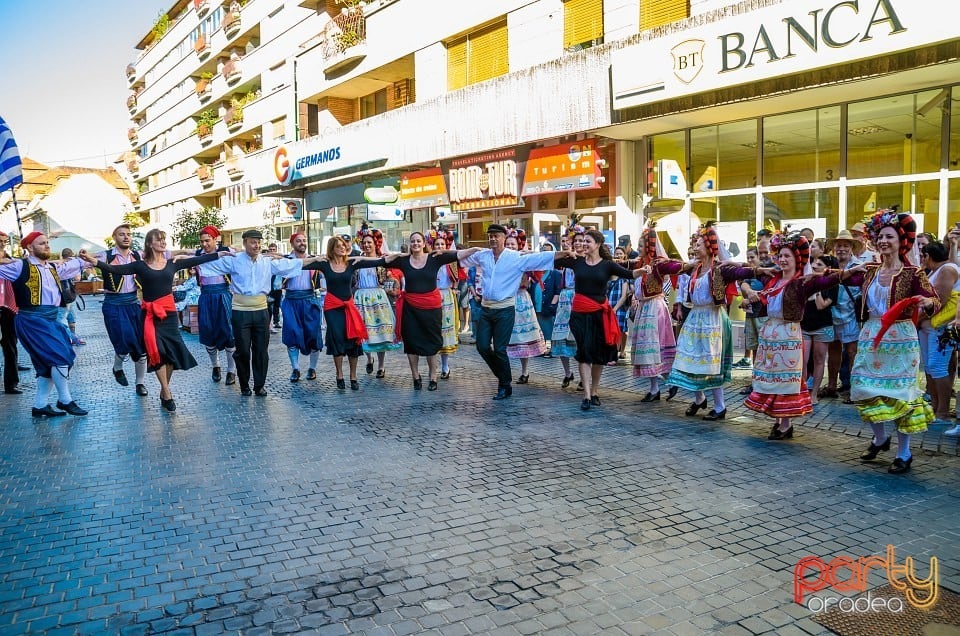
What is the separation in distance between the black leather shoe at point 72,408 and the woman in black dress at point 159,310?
90cm

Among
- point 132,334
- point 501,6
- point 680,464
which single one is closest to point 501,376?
point 680,464

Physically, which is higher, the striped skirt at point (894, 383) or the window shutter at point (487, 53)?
the window shutter at point (487, 53)

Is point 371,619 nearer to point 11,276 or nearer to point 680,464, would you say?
point 680,464

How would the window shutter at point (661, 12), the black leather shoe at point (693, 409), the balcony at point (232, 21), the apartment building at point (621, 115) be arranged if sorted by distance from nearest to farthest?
the black leather shoe at point (693, 409), the apartment building at point (621, 115), the window shutter at point (661, 12), the balcony at point (232, 21)

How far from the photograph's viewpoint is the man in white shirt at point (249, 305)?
29.5 feet

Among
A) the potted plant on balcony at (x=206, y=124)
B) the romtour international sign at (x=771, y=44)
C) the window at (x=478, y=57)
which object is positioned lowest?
the romtour international sign at (x=771, y=44)

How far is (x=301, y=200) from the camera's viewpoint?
27703 millimetres

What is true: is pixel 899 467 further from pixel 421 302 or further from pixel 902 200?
pixel 902 200

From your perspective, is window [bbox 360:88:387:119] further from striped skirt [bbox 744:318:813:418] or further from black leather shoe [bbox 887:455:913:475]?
black leather shoe [bbox 887:455:913:475]

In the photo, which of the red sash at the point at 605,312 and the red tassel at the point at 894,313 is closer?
the red tassel at the point at 894,313

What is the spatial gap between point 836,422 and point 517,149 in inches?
463

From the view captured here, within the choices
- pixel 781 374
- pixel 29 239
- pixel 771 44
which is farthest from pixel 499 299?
pixel 771 44

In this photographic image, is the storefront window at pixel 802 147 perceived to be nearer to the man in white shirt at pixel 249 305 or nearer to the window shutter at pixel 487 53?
the window shutter at pixel 487 53

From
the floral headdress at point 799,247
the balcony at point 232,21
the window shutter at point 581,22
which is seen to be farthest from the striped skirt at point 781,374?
the balcony at point 232,21
